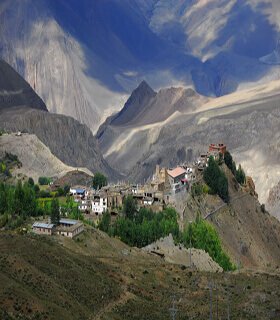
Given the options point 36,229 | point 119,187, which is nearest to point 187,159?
point 119,187

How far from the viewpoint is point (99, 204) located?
82.8m

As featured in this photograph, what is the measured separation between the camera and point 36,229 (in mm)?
69188

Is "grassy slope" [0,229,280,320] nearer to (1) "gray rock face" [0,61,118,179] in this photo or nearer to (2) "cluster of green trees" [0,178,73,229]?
(2) "cluster of green trees" [0,178,73,229]

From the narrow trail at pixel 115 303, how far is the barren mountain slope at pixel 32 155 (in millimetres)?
60102

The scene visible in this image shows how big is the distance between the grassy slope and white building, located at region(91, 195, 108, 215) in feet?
59.2

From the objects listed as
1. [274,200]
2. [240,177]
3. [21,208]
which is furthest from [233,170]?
[274,200]

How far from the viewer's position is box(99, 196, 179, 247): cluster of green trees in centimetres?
7494

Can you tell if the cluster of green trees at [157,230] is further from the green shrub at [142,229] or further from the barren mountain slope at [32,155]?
the barren mountain slope at [32,155]

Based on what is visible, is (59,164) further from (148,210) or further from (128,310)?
(128,310)

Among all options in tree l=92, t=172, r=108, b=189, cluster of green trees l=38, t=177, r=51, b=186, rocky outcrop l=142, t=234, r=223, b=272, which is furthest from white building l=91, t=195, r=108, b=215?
cluster of green trees l=38, t=177, r=51, b=186

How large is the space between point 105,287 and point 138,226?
2316cm

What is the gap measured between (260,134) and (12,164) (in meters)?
74.2

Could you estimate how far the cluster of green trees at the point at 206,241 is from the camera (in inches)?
3076

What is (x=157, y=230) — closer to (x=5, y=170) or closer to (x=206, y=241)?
(x=206, y=241)
